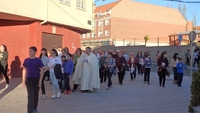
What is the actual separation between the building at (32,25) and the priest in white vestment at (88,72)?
4.69 meters

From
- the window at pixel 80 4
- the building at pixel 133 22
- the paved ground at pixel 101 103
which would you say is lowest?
the paved ground at pixel 101 103

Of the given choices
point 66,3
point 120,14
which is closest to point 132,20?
point 120,14

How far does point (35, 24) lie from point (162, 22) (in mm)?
58439

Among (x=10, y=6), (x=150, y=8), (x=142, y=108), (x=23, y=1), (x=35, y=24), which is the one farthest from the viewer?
(x=150, y=8)

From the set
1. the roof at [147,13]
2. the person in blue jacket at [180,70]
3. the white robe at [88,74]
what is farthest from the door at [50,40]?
the roof at [147,13]

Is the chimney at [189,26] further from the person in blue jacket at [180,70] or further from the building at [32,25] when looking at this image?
the person in blue jacket at [180,70]

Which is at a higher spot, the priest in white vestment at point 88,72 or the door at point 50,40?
the door at point 50,40

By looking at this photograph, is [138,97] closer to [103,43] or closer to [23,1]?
[23,1]

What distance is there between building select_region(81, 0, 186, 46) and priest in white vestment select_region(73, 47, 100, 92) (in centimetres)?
4603

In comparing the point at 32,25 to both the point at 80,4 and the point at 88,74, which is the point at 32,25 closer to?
the point at 80,4

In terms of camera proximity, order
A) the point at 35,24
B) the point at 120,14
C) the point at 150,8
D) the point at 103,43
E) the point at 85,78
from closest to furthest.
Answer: the point at 85,78
the point at 35,24
the point at 103,43
the point at 120,14
the point at 150,8

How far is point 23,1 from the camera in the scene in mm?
14102

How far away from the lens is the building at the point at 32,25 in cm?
1405

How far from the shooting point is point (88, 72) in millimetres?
11414
